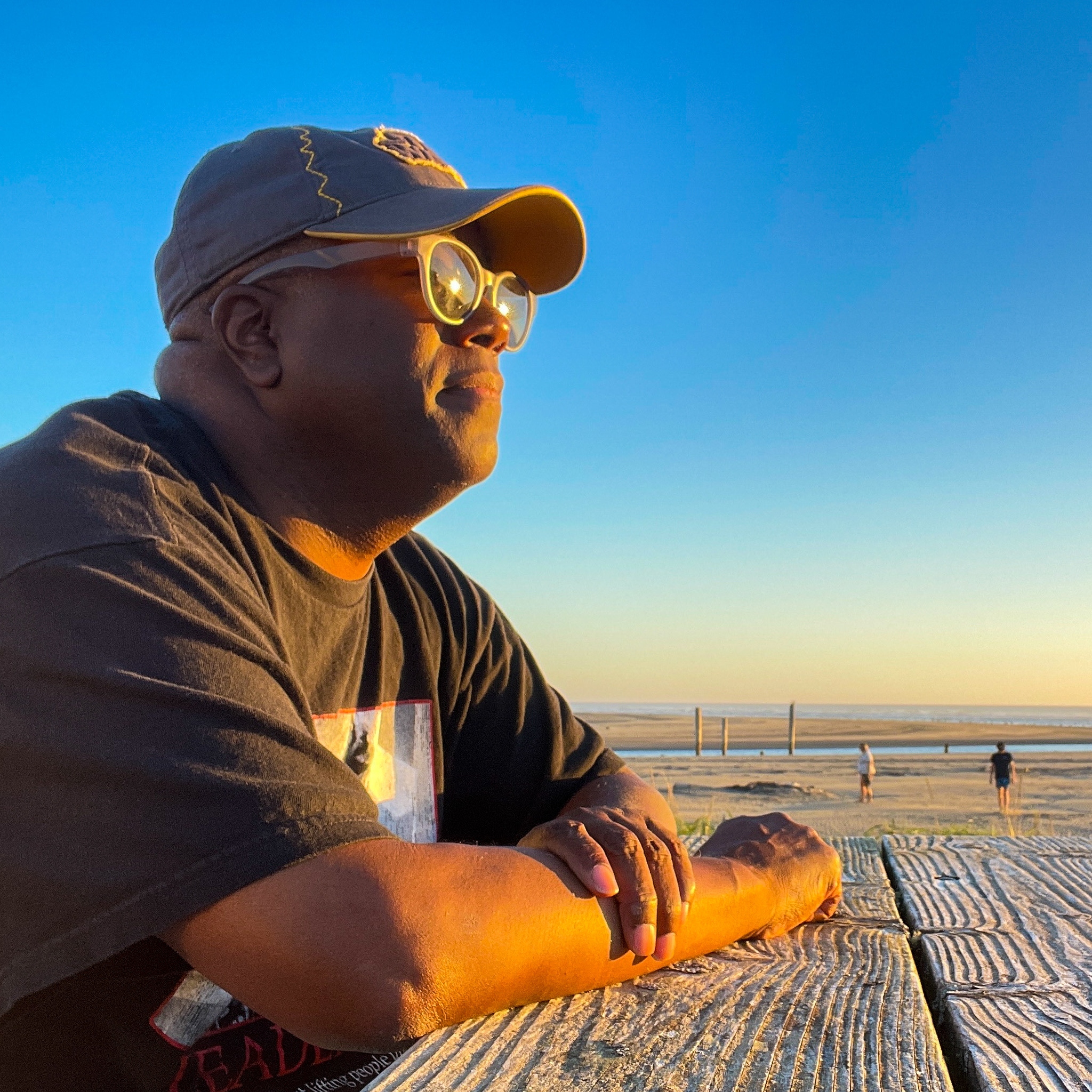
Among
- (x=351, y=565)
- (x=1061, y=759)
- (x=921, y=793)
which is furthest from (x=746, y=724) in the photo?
(x=351, y=565)

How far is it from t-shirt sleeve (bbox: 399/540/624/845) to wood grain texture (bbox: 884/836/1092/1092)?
767mm

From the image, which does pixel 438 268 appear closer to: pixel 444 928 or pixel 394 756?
pixel 394 756

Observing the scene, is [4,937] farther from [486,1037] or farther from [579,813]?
[579,813]

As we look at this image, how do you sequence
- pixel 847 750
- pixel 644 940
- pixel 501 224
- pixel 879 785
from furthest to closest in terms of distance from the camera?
1. pixel 847 750
2. pixel 879 785
3. pixel 501 224
4. pixel 644 940

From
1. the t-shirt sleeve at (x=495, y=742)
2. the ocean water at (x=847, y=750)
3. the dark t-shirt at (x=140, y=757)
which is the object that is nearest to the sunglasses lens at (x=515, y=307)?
the t-shirt sleeve at (x=495, y=742)

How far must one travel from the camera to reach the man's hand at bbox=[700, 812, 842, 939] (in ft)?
5.26

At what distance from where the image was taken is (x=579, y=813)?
4.95 ft

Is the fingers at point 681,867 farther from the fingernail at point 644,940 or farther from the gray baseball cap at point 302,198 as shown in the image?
the gray baseball cap at point 302,198

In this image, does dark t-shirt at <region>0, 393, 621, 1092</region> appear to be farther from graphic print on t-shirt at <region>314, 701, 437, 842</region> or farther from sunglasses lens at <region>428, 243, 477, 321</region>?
sunglasses lens at <region>428, 243, 477, 321</region>

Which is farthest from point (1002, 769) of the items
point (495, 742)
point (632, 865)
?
point (632, 865)

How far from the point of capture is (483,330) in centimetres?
197

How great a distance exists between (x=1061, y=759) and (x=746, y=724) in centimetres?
2408

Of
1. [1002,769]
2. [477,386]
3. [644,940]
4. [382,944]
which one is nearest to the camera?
[382,944]

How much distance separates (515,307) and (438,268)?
0.39 m
